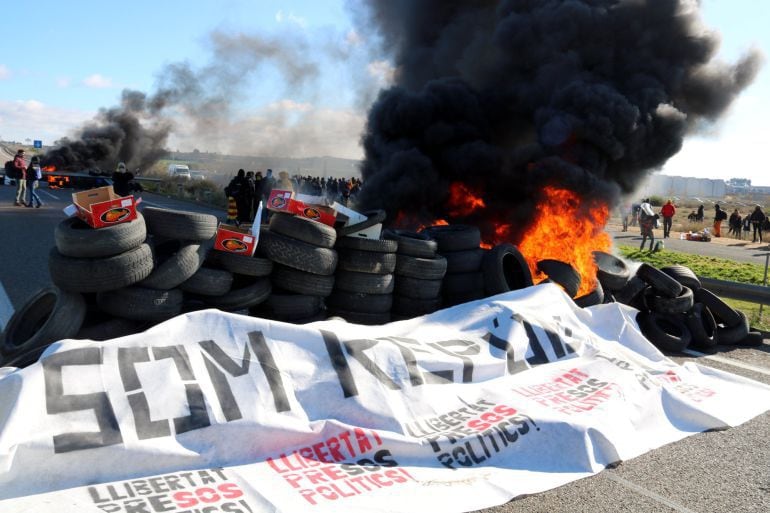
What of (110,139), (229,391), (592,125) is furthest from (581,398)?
(110,139)

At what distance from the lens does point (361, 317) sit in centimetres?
688

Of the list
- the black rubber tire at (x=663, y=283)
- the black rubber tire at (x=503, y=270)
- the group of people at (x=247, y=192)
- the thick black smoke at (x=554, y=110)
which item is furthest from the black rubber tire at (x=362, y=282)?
the group of people at (x=247, y=192)

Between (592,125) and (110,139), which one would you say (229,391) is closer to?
(592,125)

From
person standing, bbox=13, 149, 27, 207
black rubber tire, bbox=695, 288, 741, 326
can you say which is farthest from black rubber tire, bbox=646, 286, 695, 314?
person standing, bbox=13, 149, 27, 207

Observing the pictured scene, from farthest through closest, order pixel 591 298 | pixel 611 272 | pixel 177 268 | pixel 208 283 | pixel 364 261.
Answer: pixel 611 272
pixel 591 298
pixel 364 261
pixel 208 283
pixel 177 268

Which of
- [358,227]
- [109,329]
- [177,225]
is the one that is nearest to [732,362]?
[358,227]

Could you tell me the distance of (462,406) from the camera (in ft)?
15.1

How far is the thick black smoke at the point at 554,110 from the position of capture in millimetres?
11781

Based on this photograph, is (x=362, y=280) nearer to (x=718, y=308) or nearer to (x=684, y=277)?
(x=684, y=277)

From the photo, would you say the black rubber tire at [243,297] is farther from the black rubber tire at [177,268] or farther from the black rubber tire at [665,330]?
the black rubber tire at [665,330]

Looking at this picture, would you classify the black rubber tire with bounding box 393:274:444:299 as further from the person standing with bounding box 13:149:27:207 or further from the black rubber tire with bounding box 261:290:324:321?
the person standing with bounding box 13:149:27:207

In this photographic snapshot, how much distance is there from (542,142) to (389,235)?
587 cm

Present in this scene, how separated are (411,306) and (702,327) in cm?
360

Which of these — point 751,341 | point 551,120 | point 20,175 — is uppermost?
point 551,120
